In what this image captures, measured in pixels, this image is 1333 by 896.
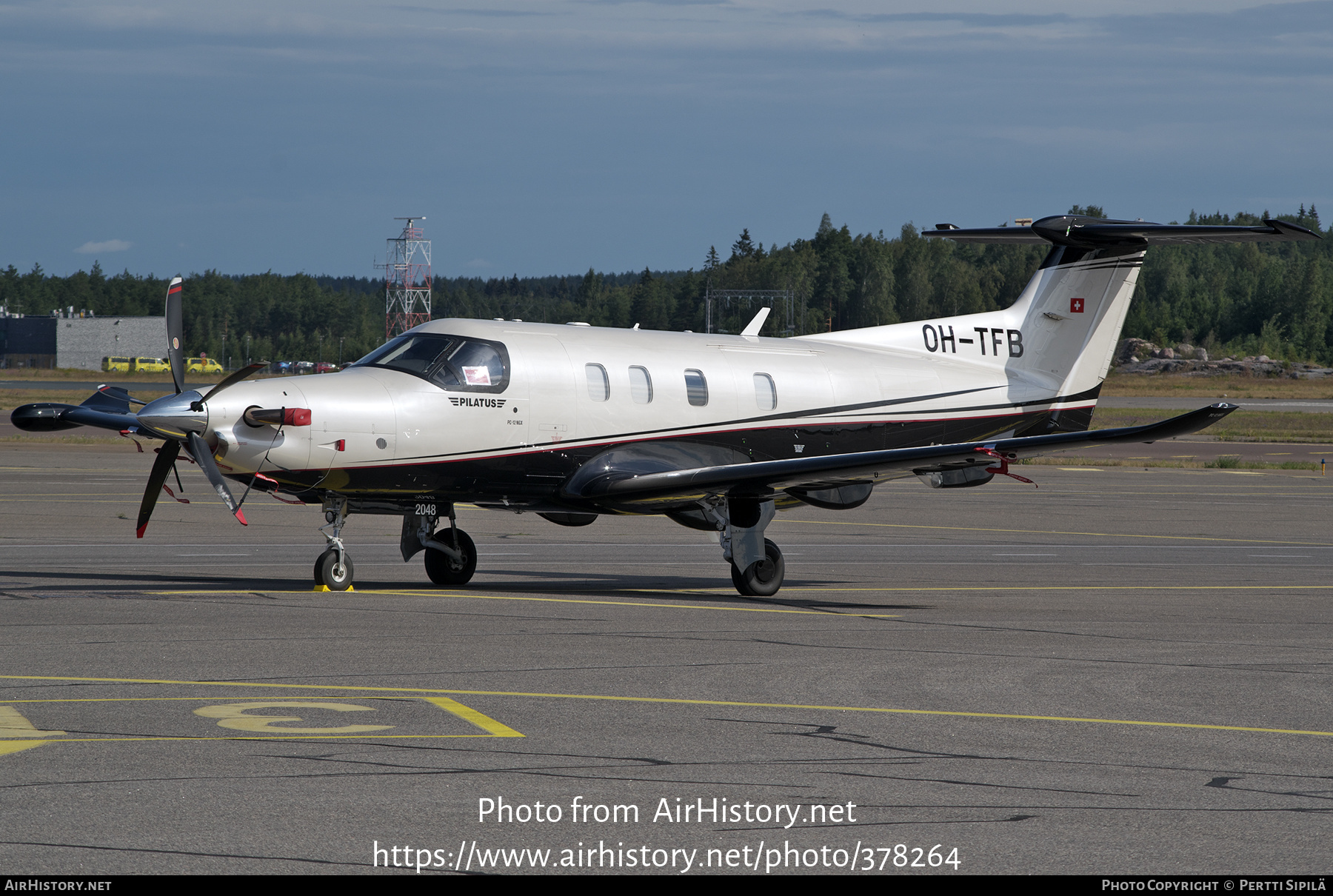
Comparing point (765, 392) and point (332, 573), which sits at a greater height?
point (765, 392)

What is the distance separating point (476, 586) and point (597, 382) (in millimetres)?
2963

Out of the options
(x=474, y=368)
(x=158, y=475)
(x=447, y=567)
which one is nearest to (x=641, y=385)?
(x=474, y=368)

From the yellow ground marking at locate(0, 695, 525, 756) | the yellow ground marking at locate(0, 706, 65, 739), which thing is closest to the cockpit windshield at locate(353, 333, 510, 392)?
the yellow ground marking at locate(0, 695, 525, 756)

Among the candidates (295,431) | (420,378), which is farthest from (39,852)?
(420,378)

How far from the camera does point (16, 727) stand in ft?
28.2

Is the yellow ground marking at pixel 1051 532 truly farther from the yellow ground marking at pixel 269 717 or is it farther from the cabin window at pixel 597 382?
the yellow ground marking at pixel 269 717

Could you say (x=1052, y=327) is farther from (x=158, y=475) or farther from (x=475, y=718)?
(x=475, y=718)

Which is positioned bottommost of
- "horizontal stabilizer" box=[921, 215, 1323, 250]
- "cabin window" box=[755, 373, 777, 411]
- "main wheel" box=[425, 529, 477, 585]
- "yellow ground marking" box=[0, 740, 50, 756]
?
"main wheel" box=[425, 529, 477, 585]

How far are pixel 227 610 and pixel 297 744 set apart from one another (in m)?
6.56

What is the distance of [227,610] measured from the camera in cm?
1434

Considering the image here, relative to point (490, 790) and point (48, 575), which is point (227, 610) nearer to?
point (48, 575)

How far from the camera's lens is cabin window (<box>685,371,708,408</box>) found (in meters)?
18.0

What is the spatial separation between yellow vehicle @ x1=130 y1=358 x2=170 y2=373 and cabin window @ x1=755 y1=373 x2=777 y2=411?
138674mm

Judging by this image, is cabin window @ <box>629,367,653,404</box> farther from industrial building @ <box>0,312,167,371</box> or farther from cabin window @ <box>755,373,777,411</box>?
industrial building @ <box>0,312,167,371</box>
